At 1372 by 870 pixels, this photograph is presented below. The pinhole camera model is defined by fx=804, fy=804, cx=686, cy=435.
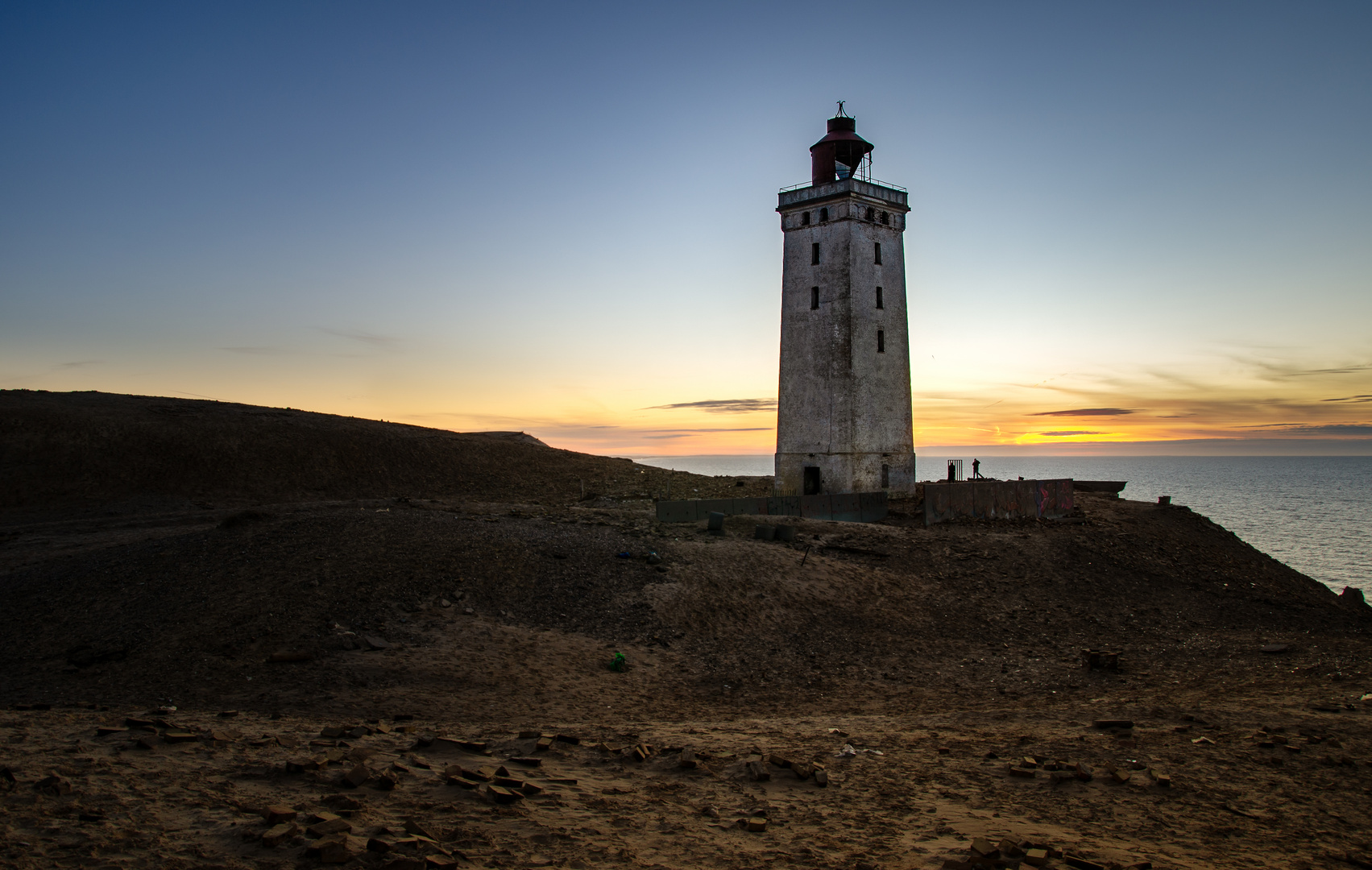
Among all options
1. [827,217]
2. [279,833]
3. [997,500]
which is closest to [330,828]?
[279,833]

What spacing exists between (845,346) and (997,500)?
323 inches

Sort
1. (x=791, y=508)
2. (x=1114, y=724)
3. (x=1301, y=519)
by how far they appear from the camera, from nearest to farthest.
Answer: (x=1114, y=724) → (x=791, y=508) → (x=1301, y=519)

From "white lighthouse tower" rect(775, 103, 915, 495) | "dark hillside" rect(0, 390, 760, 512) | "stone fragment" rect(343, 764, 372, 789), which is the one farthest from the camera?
"dark hillside" rect(0, 390, 760, 512)

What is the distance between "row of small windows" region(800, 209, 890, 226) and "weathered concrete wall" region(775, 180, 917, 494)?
0.05 m

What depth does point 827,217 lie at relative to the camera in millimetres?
32781

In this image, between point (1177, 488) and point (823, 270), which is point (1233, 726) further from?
point (1177, 488)

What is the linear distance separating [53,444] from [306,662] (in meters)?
35.5

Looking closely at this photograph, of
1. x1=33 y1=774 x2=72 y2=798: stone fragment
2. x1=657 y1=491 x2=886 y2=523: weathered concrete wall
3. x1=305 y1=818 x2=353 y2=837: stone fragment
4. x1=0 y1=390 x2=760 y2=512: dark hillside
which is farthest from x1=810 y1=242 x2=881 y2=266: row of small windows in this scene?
x1=33 y1=774 x2=72 y2=798: stone fragment

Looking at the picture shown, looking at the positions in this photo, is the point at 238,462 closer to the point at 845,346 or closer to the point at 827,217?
the point at 845,346

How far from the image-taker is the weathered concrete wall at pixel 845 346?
32156 mm

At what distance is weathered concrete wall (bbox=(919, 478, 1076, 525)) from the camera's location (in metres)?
28.4

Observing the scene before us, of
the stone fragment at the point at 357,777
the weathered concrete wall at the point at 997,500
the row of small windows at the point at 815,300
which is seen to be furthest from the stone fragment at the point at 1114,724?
the row of small windows at the point at 815,300

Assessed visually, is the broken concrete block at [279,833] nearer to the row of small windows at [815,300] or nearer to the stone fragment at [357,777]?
the stone fragment at [357,777]

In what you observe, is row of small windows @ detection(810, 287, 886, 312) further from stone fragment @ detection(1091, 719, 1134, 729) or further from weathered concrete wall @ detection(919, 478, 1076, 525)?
stone fragment @ detection(1091, 719, 1134, 729)
